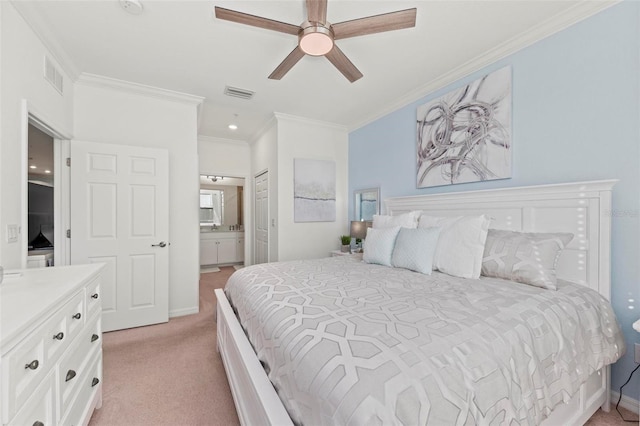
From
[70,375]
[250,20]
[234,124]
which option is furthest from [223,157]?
[70,375]

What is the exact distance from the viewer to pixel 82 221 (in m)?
2.81

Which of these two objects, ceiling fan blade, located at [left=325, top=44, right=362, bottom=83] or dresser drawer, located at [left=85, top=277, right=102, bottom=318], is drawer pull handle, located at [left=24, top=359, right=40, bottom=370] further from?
ceiling fan blade, located at [left=325, top=44, right=362, bottom=83]

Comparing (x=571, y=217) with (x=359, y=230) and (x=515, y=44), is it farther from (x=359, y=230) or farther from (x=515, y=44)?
(x=359, y=230)

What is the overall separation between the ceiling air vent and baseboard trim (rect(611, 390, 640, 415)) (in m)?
4.20

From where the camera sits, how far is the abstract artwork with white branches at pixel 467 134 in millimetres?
2391

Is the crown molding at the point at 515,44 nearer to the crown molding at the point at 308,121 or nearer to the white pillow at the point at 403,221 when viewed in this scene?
the crown molding at the point at 308,121

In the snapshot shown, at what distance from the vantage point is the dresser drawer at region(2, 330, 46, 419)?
2.52 ft

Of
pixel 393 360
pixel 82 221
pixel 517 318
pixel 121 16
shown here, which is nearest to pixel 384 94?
pixel 121 16

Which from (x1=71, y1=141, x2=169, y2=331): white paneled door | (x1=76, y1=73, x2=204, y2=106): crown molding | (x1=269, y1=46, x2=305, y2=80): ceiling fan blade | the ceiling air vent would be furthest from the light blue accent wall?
(x1=71, y1=141, x2=169, y2=331): white paneled door

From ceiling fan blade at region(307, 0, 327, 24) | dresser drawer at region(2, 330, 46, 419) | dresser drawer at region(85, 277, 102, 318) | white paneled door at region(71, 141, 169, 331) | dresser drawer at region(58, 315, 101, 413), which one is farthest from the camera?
white paneled door at region(71, 141, 169, 331)

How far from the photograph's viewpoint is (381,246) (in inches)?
96.2

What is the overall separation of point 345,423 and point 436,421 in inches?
10.4

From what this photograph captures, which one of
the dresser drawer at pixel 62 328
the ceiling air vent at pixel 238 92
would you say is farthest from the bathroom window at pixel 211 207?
the dresser drawer at pixel 62 328

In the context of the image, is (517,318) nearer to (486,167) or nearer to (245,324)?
(245,324)
